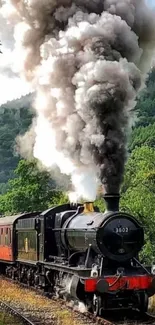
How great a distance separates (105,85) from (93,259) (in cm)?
438

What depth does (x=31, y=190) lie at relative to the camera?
146 feet

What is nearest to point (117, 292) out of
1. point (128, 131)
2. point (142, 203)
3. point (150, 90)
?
point (128, 131)

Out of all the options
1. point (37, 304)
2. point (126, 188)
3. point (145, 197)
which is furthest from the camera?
point (126, 188)

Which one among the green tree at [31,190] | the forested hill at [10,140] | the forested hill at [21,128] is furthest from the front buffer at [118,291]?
the forested hill at [10,140]

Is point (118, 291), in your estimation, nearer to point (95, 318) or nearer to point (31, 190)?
point (95, 318)

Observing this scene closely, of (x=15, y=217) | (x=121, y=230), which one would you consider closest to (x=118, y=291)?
(x=121, y=230)

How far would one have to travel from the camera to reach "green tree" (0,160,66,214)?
143 feet

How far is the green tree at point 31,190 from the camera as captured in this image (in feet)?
143

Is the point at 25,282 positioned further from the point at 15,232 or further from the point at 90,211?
the point at 90,211

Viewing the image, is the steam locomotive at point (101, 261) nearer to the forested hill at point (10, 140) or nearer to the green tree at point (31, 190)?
the green tree at point (31, 190)

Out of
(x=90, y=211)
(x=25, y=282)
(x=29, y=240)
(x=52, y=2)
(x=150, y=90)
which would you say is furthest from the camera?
(x=150, y=90)

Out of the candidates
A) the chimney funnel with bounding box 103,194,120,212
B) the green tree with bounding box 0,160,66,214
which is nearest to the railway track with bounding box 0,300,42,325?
the chimney funnel with bounding box 103,194,120,212

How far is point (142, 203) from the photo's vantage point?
93.9 ft

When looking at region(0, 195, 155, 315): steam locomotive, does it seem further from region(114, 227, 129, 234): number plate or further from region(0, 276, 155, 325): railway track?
region(0, 276, 155, 325): railway track
